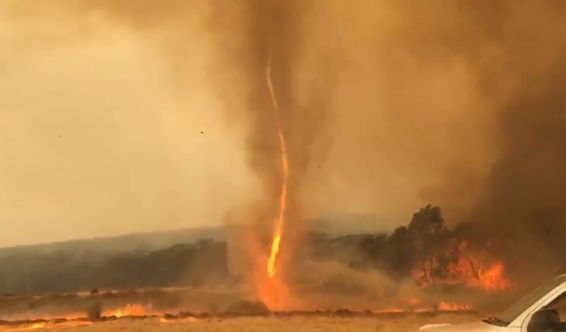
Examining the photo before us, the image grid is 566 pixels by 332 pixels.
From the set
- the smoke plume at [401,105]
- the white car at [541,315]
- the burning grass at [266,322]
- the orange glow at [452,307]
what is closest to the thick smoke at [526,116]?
the smoke plume at [401,105]

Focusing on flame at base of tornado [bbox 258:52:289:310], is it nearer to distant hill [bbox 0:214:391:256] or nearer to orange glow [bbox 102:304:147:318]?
distant hill [bbox 0:214:391:256]

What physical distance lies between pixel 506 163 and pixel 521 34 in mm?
2375

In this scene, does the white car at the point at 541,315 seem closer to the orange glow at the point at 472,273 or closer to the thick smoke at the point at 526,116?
the orange glow at the point at 472,273

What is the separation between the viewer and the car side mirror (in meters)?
5.04

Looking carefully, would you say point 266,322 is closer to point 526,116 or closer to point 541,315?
point 526,116

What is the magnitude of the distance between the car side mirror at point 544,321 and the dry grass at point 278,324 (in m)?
4.95

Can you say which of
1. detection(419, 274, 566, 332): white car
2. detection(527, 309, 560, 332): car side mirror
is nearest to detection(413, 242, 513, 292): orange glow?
detection(419, 274, 566, 332): white car

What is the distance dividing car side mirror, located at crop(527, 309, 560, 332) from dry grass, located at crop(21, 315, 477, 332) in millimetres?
4950

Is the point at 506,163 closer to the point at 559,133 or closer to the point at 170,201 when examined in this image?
the point at 559,133

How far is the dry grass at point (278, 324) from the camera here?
33.5 feet

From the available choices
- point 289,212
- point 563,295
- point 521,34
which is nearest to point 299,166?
point 289,212

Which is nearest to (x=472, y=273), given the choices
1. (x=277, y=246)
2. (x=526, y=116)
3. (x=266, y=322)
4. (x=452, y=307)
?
(x=452, y=307)

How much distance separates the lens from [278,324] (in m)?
10.6

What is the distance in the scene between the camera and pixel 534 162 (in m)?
12.5
